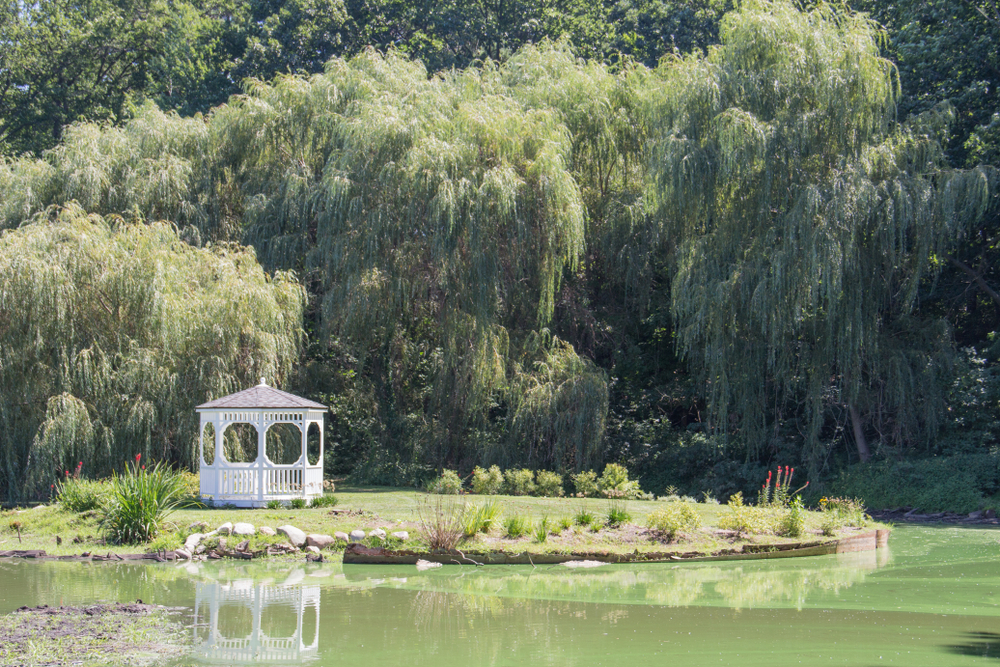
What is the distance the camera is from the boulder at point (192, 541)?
14.9 metres

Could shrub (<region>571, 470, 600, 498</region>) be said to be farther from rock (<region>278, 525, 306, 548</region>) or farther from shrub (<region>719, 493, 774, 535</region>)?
rock (<region>278, 525, 306, 548</region>)

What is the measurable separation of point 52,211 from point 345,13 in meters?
16.5

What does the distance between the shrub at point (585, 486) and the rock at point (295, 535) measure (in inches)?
310

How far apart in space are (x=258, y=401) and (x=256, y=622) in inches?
360

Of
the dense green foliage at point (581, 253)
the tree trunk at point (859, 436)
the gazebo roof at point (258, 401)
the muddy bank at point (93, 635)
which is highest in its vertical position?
the dense green foliage at point (581, 253)

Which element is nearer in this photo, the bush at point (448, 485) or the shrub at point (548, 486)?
the shrub at point (548, 486)

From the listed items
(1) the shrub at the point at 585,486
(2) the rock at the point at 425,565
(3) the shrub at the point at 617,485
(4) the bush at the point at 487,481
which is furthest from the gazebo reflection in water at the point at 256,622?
(3) the shrub at the point at 617,485

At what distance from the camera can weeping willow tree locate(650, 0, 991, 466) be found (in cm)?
2195

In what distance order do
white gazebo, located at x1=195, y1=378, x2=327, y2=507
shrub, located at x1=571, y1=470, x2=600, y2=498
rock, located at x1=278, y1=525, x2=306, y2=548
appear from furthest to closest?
1. shrub, located at x1=571, y1=470, x2=600, y2=498
2. white gazebo, located at x1=195, y1=378, x2=327, y2=507
3. rock, located at x1=278, y1=525, x2=306, y2=548

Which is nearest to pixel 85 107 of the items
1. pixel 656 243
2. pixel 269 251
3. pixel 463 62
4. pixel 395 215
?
pixel 463 62

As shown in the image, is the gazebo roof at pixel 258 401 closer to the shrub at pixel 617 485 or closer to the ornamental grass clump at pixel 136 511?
the ornamental grass clump at pixel 136 511

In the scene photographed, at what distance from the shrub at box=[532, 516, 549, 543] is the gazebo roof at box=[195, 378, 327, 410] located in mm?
5940

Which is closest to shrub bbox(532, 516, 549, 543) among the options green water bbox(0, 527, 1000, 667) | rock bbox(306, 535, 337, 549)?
green water bbox(0, 527, 1000, 667)

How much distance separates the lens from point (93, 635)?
9.01 meters
